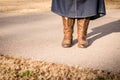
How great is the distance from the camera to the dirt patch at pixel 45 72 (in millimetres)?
3912

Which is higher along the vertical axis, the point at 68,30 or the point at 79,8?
the point at 79,8

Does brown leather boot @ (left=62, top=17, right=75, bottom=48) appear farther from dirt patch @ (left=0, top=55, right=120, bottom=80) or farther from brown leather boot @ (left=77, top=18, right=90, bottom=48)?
dirt patch @ (left=0, top=55, right=120, bottom=80)

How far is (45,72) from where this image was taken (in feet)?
13.4

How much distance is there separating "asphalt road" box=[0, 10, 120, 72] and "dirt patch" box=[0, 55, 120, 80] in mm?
265

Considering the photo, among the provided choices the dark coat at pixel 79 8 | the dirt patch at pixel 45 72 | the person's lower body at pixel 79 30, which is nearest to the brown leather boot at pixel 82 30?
the person's lower body at pixel 79 30

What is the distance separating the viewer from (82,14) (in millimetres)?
5145

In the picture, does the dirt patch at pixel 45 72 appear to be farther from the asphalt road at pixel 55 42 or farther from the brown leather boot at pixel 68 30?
the brown leather boot at pixel 68 30

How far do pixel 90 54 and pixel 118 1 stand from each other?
781cm

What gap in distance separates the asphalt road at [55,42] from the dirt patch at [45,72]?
0.26 meters

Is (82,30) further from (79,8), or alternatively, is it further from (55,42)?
(55,42)

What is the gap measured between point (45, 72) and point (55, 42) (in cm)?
173

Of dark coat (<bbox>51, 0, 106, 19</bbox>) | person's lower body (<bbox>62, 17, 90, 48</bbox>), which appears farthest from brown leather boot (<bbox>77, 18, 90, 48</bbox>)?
dark coat (<bbox>51, 0, 106, 19</bbox>)

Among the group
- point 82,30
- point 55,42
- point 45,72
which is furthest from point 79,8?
point 45,72

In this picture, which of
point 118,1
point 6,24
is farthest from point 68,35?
point 118,1
